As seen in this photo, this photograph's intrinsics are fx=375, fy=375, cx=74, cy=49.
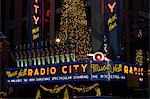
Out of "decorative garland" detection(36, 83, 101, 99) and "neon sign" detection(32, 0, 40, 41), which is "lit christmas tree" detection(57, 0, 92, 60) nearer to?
"decorative garland" detection(36, 83, 101, 99)

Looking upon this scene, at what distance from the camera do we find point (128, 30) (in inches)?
1699

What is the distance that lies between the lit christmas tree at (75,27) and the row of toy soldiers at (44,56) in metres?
1.18

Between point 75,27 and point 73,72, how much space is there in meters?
6.05

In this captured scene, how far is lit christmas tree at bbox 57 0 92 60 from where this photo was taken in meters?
35.9

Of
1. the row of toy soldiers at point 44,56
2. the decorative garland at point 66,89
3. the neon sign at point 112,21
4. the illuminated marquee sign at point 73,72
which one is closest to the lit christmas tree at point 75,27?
the row of toy soldiers at point 44,56

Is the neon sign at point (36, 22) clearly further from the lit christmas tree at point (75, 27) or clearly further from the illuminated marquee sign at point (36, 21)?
the lit christmas tree at point (75, 27)

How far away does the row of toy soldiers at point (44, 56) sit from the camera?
34609mm

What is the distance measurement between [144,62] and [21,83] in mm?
14857

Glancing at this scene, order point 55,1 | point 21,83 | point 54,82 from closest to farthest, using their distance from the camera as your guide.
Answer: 1. point 54,82
2. point 21,83
3. point 55,1

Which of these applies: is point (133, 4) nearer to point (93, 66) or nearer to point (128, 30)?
point (128, 30)

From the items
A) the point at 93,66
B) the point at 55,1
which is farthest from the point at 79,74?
the point at 55,1

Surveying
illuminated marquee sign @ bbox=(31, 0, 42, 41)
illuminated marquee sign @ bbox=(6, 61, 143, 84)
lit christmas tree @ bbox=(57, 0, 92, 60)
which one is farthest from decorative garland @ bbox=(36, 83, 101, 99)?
illuminated marquee sign @ bbox=(31, 0, 42, 41)

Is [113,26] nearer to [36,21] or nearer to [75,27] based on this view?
[75,27]

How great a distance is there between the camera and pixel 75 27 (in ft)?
121
